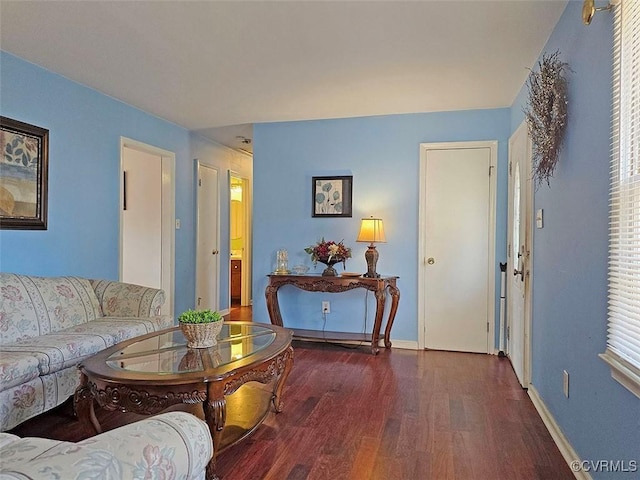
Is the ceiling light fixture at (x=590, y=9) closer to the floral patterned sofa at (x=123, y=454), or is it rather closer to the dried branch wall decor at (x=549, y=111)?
the dried branch wall decor at (x=549, y=111)

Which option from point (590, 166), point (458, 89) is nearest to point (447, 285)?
point (458, 89)

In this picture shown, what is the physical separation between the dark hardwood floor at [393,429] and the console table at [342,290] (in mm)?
566

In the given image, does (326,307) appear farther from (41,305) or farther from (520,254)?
(41,305)

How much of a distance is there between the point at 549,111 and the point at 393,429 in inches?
75.5

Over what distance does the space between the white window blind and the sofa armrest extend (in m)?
2.87

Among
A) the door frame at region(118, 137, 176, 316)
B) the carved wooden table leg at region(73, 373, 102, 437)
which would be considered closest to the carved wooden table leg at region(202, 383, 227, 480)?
the carved wooden table leg at region(73, 373, 102, 437)

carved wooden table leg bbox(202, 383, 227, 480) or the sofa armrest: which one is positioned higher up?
the sofa armrest

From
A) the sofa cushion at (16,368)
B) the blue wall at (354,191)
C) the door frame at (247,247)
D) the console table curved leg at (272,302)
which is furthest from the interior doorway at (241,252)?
the sofa cushion at (16,368)

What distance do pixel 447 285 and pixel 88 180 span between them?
337 cm

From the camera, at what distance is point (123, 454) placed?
0.81 m

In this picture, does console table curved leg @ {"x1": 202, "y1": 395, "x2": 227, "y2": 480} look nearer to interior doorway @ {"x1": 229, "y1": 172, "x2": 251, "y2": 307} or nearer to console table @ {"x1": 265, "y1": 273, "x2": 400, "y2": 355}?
console table @ {"x1": 265, "y1": 273, "x2": 400, "y2": 355}

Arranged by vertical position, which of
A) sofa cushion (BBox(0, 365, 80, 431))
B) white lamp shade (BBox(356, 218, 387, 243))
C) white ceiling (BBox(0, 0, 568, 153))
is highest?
white ceiling (BBox(0, 0, 568, 153))

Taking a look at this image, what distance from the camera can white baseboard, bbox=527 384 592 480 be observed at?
193cm

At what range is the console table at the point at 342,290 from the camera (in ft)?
13.1
